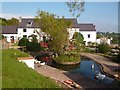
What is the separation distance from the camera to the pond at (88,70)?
17.5 metres

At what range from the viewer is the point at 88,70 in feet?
72.1

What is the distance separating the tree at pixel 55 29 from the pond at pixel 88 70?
332 centimetres

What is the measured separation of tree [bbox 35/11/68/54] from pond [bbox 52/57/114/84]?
3.32 m

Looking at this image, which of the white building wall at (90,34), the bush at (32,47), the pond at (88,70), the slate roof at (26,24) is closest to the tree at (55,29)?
the bush at (32,47)

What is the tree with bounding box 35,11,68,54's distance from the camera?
94.3ft

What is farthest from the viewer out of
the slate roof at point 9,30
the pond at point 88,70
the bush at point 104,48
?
the slate roof at point 9,30

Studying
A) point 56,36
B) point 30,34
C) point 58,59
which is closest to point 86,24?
point 30,34

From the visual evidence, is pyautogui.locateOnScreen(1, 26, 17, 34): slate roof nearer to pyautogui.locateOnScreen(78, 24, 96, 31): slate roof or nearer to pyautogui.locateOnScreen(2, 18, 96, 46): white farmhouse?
pyautogui.locateOnScreen(2, 18, 96, 46): white farmhouse

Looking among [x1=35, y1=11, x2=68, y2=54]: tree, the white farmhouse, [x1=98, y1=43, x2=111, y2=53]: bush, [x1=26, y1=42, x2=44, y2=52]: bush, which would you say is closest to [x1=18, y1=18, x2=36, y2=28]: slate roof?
the white farmhouse

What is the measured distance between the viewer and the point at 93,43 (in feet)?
143

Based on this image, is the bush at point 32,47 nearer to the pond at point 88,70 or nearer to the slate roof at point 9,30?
the pond at point 88,70

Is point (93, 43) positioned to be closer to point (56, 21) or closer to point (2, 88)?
point (56, 21)

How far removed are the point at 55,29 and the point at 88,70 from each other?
29.8 feet

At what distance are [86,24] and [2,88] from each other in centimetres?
4006
